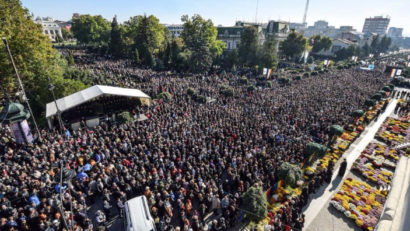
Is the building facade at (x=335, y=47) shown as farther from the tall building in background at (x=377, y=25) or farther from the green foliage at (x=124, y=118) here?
the tall building in background at (x=377, y=25)

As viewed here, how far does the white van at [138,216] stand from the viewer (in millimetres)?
8477

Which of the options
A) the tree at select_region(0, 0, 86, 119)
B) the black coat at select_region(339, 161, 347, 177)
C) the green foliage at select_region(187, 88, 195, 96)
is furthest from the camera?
the green foliage at select_region(187, 88, 195, 96)

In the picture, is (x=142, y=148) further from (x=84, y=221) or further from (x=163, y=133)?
(x=84, y=221)

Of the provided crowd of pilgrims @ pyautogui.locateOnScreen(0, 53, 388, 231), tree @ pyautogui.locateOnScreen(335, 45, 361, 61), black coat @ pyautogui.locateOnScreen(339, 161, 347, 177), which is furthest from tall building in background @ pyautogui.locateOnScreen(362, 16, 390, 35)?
black coat @ pyautogui.locateOnScreen(339, 161, 347, 177)

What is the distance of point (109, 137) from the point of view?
53.4ft

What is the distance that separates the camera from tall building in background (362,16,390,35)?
504 feet

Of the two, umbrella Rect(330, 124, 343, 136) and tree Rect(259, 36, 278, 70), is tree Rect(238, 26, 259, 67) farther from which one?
umbrella Rect(330, 124, 343, 136)

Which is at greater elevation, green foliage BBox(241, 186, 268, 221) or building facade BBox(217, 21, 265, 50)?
building facade BBox(217, 21, 265, 50)

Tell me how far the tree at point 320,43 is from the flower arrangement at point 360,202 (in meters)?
79.6

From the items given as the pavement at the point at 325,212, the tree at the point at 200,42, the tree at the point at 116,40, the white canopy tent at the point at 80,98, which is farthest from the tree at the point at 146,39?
the pavement at the point at 325,212

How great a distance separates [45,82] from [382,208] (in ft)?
99.6

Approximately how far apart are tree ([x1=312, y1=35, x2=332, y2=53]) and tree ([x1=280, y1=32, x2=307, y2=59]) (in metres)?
22.5

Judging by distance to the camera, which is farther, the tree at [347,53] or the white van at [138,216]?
the tree at [347,53]

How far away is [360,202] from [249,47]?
42270 millimetres
